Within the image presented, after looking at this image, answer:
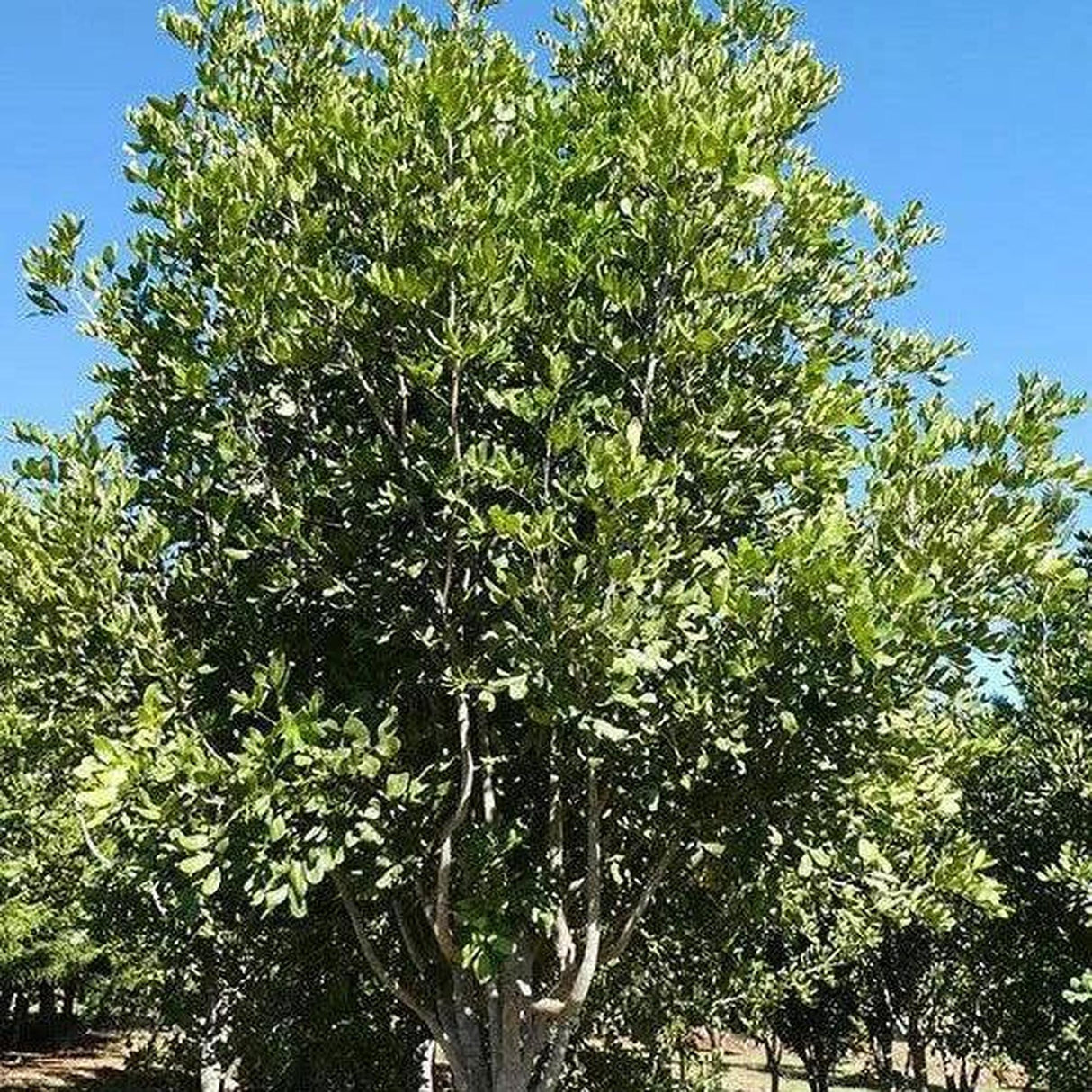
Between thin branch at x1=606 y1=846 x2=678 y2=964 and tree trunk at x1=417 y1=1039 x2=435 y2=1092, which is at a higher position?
thin branch at x1=606 y1=846 x2=678 y2=964

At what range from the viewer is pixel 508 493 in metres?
8.54

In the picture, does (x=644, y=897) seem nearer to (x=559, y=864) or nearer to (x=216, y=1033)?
(x=559, y=864)

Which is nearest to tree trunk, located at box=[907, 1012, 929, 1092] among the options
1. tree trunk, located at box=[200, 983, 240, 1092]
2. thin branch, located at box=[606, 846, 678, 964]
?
tree trunk, located at box=[200, 983, 240, 1092]

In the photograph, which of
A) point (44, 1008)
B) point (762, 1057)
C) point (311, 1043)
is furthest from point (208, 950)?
point (762, 1057)

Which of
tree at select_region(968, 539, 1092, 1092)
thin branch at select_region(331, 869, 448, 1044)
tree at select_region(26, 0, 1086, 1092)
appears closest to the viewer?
tree at select_region(26, 0, 1086, 1092)

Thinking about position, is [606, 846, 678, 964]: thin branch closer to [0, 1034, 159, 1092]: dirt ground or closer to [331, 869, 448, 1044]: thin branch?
[331, 869, 448, 1044]: thin branch

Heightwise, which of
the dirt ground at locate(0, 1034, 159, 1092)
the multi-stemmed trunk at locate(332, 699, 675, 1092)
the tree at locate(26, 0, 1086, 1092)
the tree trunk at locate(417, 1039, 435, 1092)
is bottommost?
the dirt ground at locate(0, 1034, 159, 1092)

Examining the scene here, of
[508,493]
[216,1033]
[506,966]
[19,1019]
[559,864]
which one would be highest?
[508,493]

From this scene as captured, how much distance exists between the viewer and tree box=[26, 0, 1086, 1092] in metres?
7.47

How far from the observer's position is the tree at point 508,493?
24.5 ft

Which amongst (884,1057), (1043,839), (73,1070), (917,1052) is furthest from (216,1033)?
(73,1070)

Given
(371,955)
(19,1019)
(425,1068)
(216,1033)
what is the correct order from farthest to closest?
1. (19,1019)
2. (425,1068)
3. (216,1033)
4. (371,955)

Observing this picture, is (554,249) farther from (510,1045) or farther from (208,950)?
(208,950)

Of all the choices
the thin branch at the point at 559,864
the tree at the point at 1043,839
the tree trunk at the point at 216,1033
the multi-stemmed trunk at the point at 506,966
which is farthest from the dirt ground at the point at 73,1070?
the thin branch at the point at 559,864
